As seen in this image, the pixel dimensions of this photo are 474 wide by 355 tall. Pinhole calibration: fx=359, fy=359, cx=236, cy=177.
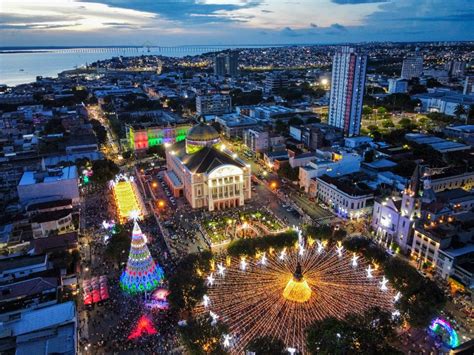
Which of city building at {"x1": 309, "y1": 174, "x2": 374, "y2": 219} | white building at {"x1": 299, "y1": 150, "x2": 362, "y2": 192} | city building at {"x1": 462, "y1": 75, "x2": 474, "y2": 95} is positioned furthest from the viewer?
city building at {"x1": 462, "y1": 75, "x2": 474, "y2": 95}

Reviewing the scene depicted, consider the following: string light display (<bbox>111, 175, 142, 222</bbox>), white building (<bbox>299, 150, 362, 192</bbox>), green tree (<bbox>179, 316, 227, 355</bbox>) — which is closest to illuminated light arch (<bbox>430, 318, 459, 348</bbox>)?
green tree (<bbox>179, 316, 227, 355</bbox>)

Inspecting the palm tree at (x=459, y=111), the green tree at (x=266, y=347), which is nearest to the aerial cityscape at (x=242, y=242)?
the green tree at (x=266, y=347)

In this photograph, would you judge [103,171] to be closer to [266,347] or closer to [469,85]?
[266,347]

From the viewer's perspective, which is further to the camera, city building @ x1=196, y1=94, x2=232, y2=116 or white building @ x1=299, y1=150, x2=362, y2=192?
city building @ x1=196, y1=94, x2=232, y2=116

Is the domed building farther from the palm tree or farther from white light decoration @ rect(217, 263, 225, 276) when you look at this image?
the palm tree

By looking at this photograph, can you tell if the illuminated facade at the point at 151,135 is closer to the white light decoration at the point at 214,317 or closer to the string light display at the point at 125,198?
the string light display at the point at 125,198

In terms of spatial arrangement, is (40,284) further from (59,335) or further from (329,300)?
(329,300)

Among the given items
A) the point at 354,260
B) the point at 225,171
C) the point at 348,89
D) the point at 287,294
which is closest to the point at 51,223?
the point at 225,171
